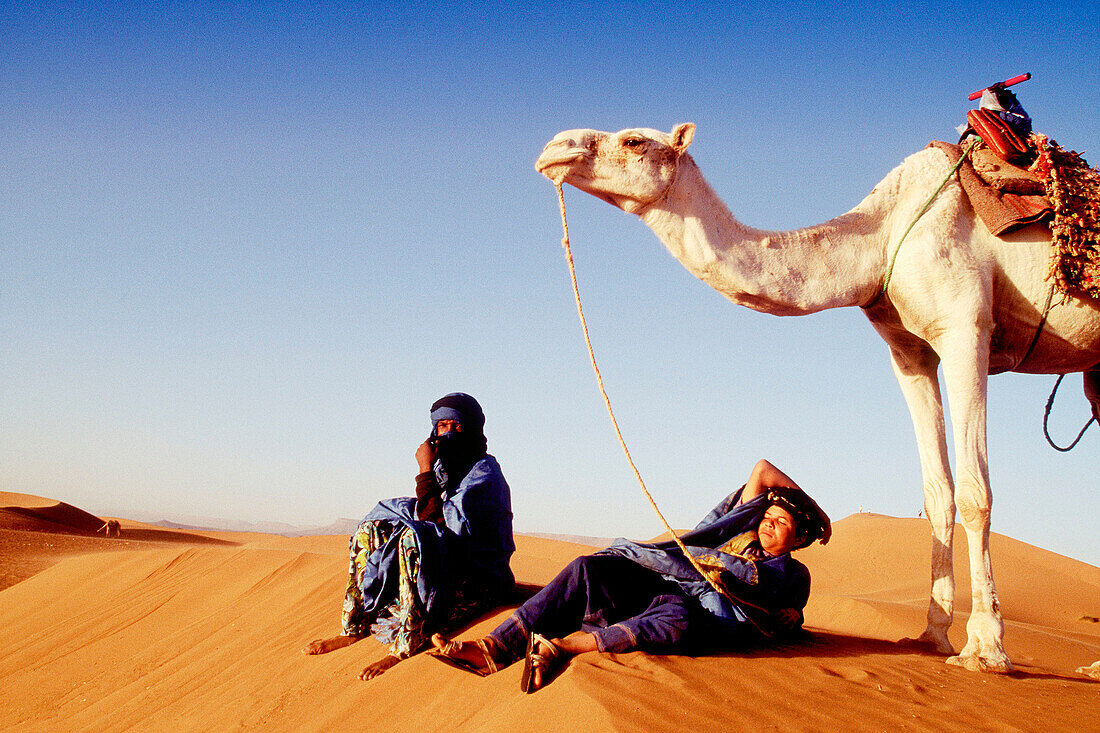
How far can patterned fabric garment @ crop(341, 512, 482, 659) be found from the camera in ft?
14.7

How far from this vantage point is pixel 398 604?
193 inches

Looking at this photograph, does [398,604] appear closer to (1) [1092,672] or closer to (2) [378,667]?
(2) [378,667]

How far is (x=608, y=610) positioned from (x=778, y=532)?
46.7 inches

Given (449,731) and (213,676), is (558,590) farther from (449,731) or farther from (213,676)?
(213,676)

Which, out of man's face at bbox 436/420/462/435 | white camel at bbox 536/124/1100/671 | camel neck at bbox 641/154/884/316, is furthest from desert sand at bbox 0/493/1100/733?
camel neck at bbox 641/154/884/316

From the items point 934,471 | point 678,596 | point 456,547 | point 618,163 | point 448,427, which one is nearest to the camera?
point 678,596

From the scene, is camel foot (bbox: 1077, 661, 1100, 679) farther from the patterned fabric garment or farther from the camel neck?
the patterned fabric garment

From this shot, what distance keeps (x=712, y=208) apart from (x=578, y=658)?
9.22 feet

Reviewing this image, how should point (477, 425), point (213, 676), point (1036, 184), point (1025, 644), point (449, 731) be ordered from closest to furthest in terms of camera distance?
point (449, 731), point (1036, 184), point (213, 676), point (477, 425), point (1025, 644)

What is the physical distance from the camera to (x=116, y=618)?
285 inches

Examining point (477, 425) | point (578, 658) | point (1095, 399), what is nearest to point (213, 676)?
point (477, 425)

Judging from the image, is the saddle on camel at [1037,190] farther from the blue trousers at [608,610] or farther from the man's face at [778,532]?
the blue trousers at [608,610]

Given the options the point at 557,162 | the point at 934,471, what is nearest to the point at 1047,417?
the point at 934,471

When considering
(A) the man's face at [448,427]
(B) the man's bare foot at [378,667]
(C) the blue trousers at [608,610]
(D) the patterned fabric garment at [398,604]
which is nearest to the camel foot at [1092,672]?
(C) the blue trousers at [608,610]
